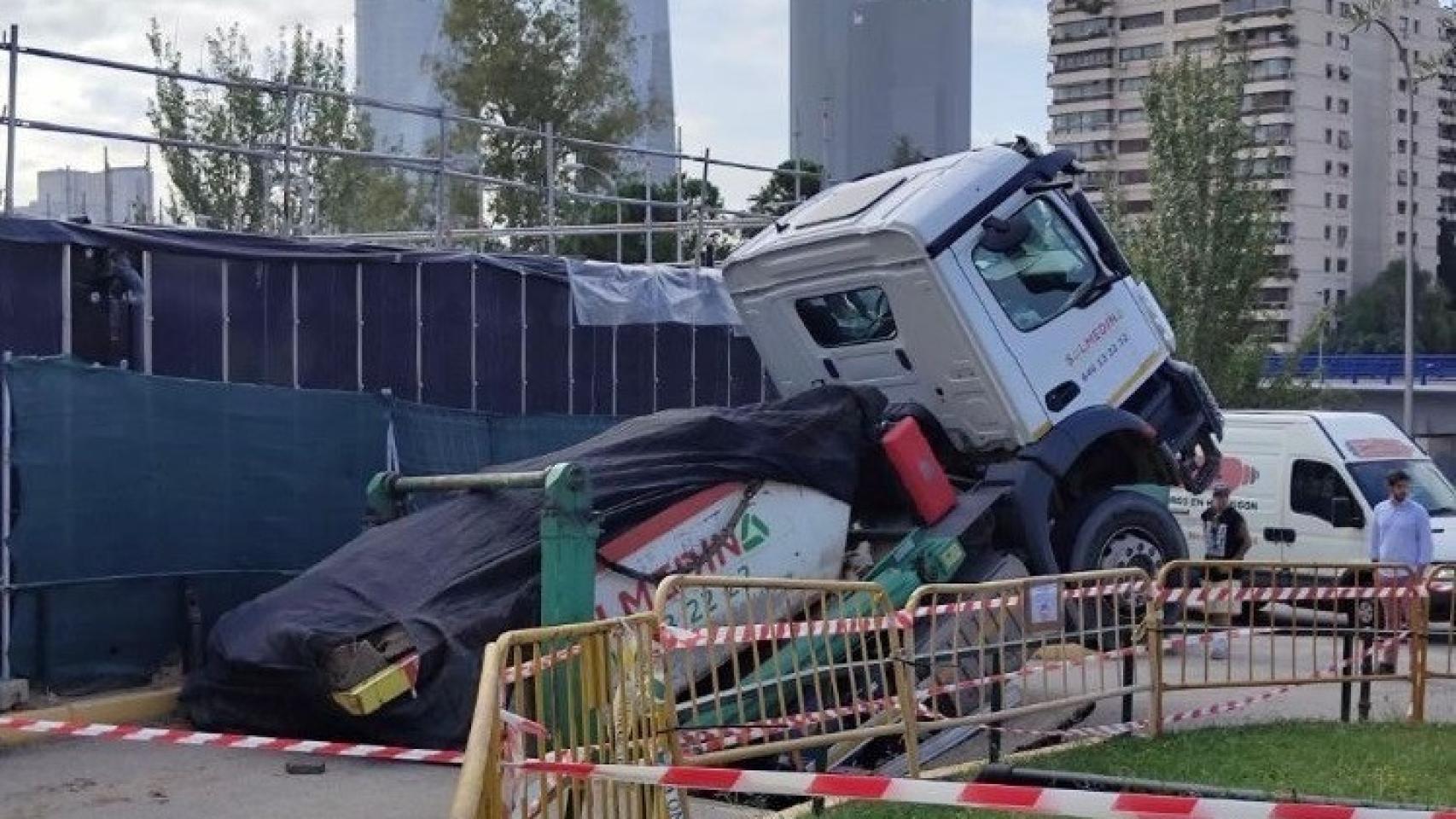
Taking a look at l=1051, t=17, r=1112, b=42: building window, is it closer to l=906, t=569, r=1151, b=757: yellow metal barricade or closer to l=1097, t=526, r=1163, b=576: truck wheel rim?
l=1097, t=526, r=1163, b=576: truck wheel rim

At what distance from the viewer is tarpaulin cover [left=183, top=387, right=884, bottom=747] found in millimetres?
10203

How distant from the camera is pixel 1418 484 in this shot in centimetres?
1870

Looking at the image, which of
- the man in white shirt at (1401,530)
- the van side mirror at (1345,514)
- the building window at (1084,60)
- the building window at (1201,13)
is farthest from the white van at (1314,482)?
the building window at (1084,60)

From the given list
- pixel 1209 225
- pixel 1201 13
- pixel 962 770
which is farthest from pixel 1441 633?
pixel 1201 13

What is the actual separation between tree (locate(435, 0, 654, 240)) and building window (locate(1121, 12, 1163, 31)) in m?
81.4

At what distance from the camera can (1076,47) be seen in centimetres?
11662

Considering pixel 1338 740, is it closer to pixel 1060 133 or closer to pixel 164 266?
pixel 164 266

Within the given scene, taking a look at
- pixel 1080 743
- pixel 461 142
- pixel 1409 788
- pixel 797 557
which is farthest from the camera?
pixel 461 142

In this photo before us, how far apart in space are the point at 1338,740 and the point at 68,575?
767 cm

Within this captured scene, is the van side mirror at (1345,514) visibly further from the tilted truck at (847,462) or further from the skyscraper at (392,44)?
the skyscraper at (392,44)

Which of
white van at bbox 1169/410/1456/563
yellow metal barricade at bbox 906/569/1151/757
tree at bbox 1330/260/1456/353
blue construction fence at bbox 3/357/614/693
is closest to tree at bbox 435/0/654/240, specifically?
white van at bbox 1169/410/1456/563

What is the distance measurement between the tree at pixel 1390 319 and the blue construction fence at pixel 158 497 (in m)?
76.8

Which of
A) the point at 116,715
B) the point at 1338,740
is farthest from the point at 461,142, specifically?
the point at 1338,740

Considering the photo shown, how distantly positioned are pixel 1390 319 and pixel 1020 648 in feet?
297
